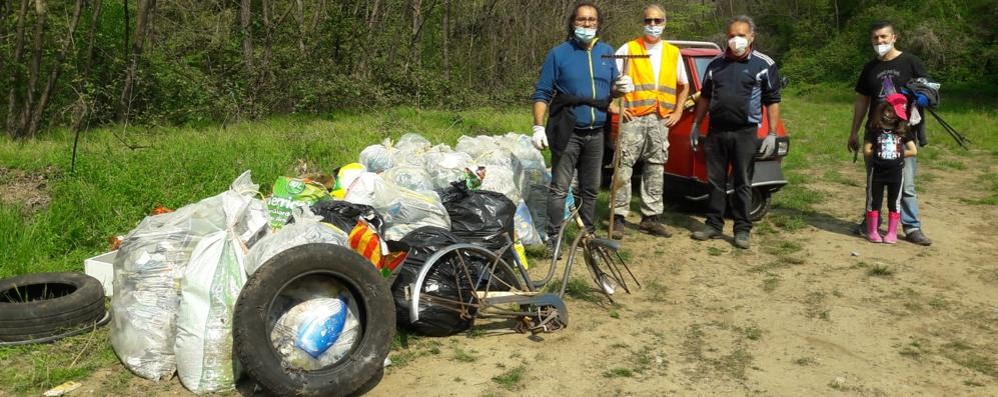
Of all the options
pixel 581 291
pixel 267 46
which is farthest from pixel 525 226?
pixel 267 46

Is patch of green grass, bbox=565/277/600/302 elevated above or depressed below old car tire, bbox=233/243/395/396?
below

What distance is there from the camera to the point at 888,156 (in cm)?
642

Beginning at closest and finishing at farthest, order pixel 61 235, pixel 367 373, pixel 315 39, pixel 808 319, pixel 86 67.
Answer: pixel 367 373
pixel 808 319
pixel 61 235
pixel 86 67
pixel 315 39

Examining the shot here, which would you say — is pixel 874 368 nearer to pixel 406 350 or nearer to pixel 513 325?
pixel 513 325

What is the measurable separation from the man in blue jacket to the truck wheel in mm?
2107

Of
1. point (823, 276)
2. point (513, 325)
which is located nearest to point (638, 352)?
point (513, 325)

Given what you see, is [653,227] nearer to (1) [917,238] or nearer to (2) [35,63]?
(1) [917,238]

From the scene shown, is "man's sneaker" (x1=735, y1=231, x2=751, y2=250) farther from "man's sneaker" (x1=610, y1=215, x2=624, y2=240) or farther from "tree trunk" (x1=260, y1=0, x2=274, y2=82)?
"tree trunk" (x1=260, y1=0, x2=274, y2=82)

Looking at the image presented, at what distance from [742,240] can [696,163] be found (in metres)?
0.89

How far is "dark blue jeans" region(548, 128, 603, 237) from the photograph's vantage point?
583cm

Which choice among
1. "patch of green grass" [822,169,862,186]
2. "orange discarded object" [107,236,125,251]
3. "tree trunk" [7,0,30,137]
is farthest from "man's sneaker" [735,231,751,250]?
"tree trunk" [7,0,30,137]

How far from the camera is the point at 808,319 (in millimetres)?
4895

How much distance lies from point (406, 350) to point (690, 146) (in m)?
3.77

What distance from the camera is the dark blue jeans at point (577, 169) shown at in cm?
583
